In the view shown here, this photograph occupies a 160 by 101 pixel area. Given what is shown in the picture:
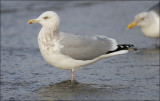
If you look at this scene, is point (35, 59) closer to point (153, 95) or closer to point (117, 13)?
point (153, 95)

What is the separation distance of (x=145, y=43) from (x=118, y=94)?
3.85 meters

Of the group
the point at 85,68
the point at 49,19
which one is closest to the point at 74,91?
the point at 49,19

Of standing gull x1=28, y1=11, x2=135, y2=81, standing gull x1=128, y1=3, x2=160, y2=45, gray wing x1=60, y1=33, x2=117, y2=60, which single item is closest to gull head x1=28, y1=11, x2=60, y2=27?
standing gull x1=28, y1=11, x2=135, y2=81

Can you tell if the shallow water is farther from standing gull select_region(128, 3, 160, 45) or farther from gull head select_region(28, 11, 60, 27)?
gull head select_region(28, 11, 60, 27)

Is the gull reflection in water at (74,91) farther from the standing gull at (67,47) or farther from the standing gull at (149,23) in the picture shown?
the standing gull at (149,23)

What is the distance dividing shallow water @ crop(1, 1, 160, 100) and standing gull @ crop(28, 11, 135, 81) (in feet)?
1.24

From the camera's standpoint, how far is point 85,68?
716cm

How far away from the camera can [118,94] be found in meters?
5.53

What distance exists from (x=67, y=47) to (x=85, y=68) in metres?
1.24

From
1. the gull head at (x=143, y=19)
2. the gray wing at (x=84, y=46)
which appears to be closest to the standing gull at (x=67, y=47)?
the gray wing at (x=84, y=46)

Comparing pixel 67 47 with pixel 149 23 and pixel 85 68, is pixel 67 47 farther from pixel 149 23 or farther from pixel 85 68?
pixel 149 23

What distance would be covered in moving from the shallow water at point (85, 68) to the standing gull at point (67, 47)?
377mm

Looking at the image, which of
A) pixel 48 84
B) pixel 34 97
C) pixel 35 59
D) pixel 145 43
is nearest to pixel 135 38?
pixel 145 43

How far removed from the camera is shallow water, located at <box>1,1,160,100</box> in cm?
566
